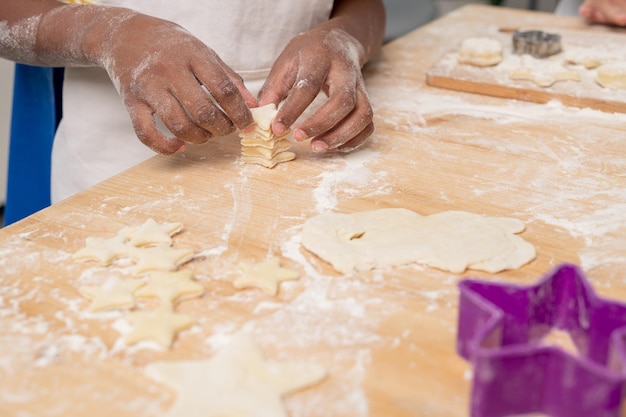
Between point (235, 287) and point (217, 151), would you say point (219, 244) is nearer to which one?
point (235, 287)

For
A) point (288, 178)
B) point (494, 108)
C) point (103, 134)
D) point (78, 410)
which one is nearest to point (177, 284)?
point (78, 410)

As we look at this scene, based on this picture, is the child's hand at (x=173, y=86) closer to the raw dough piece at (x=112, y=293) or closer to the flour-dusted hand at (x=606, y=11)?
the raw dough piece at (x=112, y=293)

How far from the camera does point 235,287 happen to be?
2.79 feet

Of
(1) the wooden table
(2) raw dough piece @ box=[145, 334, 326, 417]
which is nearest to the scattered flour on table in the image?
(1) the wooden table

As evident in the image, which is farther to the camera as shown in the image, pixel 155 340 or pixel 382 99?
pixel 382 99

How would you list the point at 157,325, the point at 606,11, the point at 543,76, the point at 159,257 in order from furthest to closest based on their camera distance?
the point at 606,11 < the point at 543,76 < the point at 159,257 < the point at 157,325

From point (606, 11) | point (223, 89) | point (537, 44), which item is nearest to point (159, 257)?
point (223, 89)

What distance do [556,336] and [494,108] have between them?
83cm

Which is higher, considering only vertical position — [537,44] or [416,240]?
[537,44]

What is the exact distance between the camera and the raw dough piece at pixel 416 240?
903mm

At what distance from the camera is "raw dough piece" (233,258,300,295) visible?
84 cm

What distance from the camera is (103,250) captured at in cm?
91

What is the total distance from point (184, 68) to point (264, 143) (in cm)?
18

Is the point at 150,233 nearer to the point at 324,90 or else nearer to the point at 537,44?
the point at 324,90
